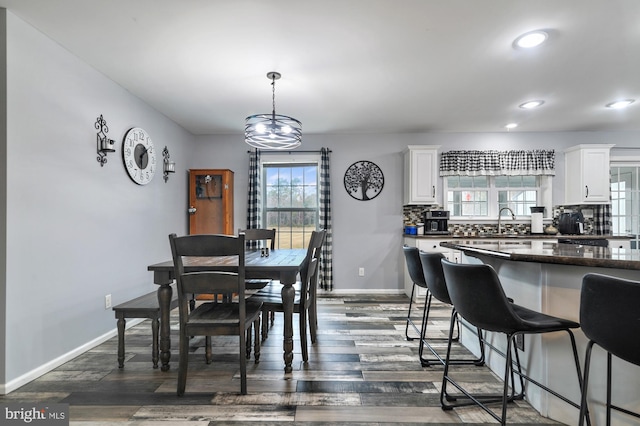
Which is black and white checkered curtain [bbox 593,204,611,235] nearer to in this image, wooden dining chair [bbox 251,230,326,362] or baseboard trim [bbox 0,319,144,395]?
wooden dining chair [bbox 251,230,326,362]

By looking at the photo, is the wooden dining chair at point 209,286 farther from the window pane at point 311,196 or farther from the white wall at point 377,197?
the window pane at point 311,196

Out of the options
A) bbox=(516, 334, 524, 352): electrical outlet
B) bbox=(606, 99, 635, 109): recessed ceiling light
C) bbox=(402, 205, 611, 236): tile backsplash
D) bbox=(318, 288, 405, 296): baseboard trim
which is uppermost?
bbox=(606, 99, 635, 109): recessed ceiling light

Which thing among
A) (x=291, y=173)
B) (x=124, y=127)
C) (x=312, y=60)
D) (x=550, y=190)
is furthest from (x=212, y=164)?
(x=550, y=190)

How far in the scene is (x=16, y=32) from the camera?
211 cm

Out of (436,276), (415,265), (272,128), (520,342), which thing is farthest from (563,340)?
(272,128)

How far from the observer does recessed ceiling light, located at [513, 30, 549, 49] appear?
2264mm

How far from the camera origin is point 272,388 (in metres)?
2.06

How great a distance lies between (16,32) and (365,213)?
4071 millimetres

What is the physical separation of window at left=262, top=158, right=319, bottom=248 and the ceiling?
127 centimetres

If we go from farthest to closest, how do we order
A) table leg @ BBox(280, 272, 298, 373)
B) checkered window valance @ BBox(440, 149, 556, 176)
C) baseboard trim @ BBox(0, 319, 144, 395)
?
checkered window valance @ BBox(440, 149, 556, 176) → table leg @ BBox(280, 272, 298, 373) → baseboard trim @ BBox(0, 319, 144, 395)

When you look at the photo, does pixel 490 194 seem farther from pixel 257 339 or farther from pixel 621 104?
pixel 257 339

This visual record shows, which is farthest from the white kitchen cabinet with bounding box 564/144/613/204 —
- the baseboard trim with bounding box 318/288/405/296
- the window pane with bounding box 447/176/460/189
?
the baseboard trim with bounding box 318/288/405/296

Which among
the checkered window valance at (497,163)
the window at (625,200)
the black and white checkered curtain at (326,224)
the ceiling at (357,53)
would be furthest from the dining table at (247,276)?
the window at (625,200)

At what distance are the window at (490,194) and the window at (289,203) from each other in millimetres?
2162
